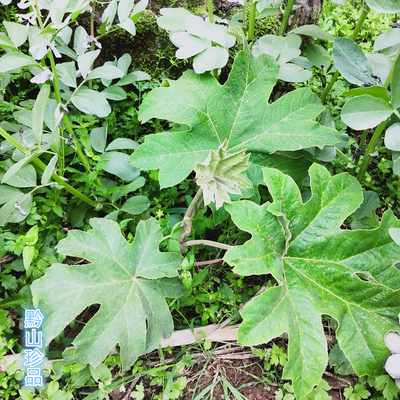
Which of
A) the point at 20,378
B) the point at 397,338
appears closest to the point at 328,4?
the point at 397,338

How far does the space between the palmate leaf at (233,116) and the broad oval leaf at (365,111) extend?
0.11m

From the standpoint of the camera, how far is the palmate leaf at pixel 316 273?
112cm

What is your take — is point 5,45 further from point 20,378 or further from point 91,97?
point 20,378

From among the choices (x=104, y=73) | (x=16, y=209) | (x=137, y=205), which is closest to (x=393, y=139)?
(x=137, y=205)

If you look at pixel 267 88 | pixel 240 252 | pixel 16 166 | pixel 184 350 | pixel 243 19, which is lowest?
pixel 184 350

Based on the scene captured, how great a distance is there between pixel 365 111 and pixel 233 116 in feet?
1.55

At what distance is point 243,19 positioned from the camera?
1.63 metres

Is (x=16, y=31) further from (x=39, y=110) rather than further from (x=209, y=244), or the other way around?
(x=209, y=244)

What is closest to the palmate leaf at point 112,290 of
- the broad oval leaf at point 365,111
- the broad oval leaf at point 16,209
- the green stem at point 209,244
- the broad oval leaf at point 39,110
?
the green stem at point 209,244

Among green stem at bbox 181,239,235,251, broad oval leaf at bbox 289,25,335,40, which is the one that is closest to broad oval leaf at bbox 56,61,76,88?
green stem at bbox 181,239,235,251

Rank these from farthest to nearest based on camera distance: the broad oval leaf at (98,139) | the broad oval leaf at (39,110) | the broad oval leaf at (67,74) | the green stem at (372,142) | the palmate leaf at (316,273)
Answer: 1. the broad oval leaf at (98,139)
2. the broad oval leaf at (67,74)
3. the green stem at (372,142)
4. the broad oval leaf at (39,110)
5. the palmate leaf at (316,273)

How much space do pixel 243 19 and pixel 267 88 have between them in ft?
1.52

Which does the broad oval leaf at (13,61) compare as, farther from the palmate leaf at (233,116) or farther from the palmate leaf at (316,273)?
the palmate leaf at (316,273)

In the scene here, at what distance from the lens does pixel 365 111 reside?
1.22 meters
